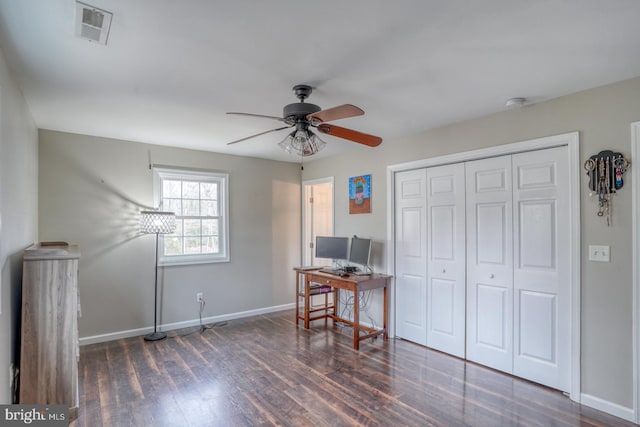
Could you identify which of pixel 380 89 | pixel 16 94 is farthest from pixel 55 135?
pixel 380 89

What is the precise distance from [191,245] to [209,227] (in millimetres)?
346

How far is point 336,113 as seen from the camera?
2191mm

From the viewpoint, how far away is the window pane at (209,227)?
4754mm

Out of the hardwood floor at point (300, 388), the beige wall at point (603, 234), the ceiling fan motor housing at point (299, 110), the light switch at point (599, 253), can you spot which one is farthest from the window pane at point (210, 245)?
the light switch at point (599, 253)

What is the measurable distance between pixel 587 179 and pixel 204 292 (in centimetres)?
441

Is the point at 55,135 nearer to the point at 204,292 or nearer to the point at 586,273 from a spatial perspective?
the point at 204,292

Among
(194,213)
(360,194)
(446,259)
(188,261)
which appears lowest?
(188,261)

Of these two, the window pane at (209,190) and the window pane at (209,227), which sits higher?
the window pane at (209,190)

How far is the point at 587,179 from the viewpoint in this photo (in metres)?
2.59

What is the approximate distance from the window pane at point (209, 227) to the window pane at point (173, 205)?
1.19 feet

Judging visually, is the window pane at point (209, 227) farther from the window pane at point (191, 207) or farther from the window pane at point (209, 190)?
the window pane at point (209, 190)

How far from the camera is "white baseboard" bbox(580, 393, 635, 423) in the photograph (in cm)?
236

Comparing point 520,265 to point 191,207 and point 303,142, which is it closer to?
point 303,142

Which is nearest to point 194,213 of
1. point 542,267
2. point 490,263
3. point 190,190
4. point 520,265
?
point 190,190
